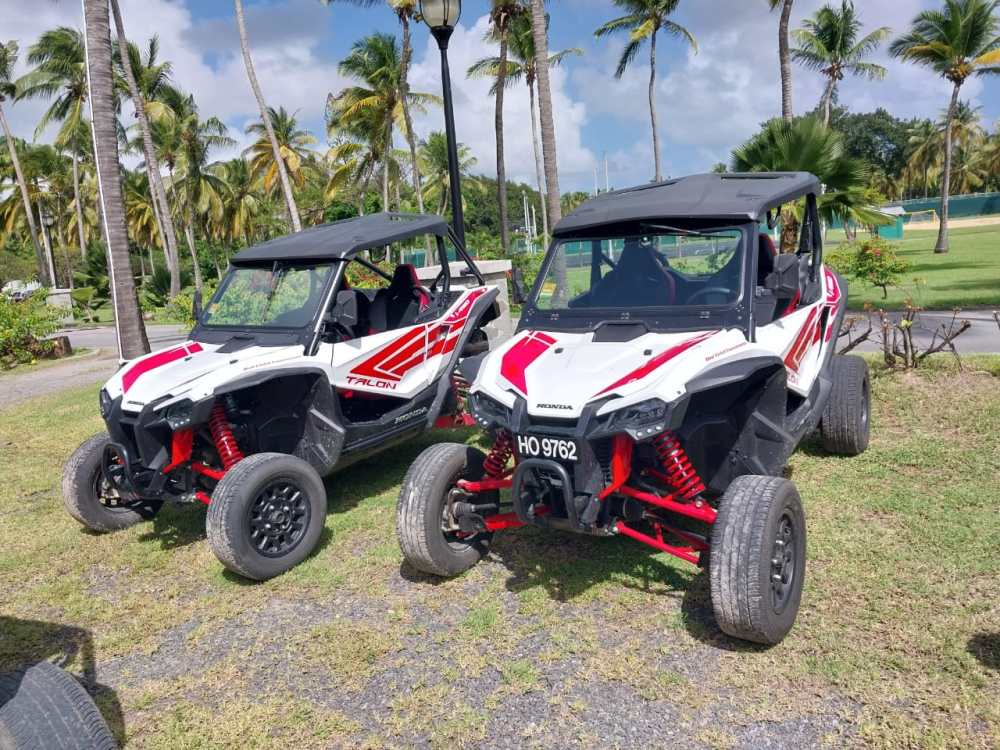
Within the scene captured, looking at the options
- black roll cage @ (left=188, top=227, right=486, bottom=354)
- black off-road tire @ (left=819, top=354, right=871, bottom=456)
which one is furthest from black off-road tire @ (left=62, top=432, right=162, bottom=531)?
black off-road tire @ (left=819, top=354, right=871, bottom=456)

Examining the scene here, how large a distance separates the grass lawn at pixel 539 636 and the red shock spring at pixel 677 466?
0.65 meters

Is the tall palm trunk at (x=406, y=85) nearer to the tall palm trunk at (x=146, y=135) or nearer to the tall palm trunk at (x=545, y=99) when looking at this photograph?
the tall palm trunk at (x=146, y=135)

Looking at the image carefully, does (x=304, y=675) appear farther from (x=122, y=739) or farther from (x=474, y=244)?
(x=474, y=244)

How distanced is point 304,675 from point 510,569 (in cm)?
148

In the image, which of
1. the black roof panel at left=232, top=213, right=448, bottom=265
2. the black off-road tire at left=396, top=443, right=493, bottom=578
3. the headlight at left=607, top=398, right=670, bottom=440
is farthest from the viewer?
the black roof panel at left=232, top=213, right=448, bottom=265

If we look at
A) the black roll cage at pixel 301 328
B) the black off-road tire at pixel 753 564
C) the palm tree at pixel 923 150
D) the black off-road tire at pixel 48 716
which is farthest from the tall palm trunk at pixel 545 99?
the palm tree at pixel 923 150

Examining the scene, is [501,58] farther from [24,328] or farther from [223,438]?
[223,438]

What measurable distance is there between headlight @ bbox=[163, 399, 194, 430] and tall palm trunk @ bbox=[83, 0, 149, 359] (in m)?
5.70

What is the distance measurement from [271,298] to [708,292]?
11.8 ft

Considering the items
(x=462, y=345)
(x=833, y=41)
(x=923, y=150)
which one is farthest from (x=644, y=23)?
(x=923, y=150)

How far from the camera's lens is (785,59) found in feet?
60.2

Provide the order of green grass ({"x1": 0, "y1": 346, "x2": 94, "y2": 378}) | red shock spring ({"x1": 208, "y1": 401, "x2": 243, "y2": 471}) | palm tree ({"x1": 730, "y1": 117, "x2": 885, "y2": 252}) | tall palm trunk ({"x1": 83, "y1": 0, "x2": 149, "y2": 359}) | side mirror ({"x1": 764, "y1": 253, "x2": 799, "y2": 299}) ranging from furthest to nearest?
green grass ({"x1": 0, "y1": 346, "x2": 94, "y2": 378}) < palm tree ({"x1": 730, "y1": 117, "x2": 885, "y2": 252}) < tall palm trunk ({"x1": 83, "y1": 0, "x2": 149, "y2": 359}) < red shock spring ({"x1": 208, "y1": 401, "x2": 243, "y2": 471}) < side mirror ({"x1": 764, "y1": 253, "x2": 799, "y2": 299})

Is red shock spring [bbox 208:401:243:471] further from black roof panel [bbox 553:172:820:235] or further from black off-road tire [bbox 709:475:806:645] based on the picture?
black off-road tire [bbox 709:475:806:645]

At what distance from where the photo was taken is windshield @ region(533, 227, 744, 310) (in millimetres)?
4816
